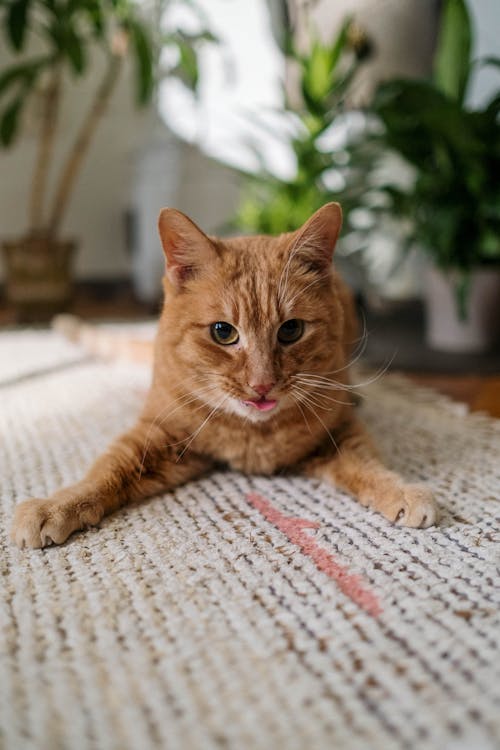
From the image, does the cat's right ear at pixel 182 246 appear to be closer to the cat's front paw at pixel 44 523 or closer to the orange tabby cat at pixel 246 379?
the orange tabby cat at pixel 246 379

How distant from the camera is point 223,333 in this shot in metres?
0.98

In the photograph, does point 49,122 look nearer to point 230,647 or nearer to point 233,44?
point 233,44

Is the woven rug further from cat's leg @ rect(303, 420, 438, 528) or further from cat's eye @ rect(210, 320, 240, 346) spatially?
cat's eye @ rect(210, 320, 240, 346)

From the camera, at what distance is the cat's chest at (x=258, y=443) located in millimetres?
1015

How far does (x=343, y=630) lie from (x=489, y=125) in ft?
5.37

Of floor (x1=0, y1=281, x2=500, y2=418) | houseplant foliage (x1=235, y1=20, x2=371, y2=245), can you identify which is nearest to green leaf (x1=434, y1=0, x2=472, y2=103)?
houseplant foliage (x1=235, y1=20, x2=371, y2=245)

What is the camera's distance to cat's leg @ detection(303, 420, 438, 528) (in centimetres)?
88

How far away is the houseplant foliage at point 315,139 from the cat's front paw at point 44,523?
5.29 feet

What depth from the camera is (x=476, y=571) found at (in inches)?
29.5

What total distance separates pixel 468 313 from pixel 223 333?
1.31 metres

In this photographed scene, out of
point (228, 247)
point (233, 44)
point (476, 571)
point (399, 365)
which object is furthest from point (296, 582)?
point (233, 44)

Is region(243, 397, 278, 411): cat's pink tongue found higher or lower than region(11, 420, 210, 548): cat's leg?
higher

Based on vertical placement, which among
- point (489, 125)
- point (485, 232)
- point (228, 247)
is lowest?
point (228, 247)

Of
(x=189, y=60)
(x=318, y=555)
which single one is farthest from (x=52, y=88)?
(x=318, y=555)
